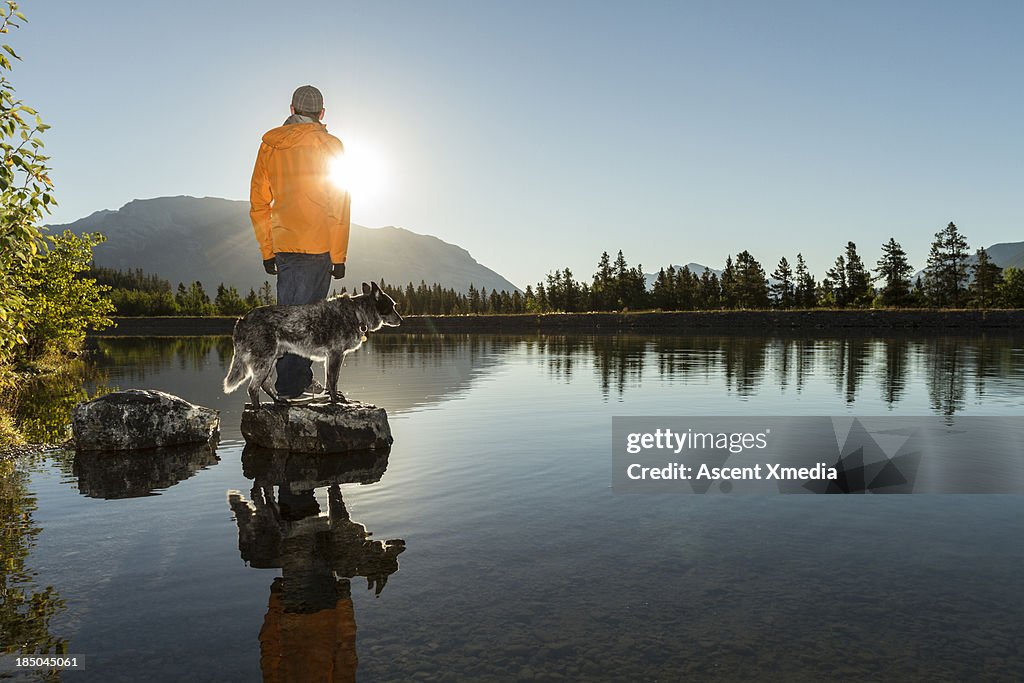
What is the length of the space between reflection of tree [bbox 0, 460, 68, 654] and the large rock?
430 centimetres

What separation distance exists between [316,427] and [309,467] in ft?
4.28

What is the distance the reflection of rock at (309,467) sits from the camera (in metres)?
9.41

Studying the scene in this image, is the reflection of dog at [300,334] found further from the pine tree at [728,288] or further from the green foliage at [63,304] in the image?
the pine tree at [728,288]

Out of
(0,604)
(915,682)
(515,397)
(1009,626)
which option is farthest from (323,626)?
(515,397)

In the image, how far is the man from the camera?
12.0 metres

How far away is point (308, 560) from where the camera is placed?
19.7 feet

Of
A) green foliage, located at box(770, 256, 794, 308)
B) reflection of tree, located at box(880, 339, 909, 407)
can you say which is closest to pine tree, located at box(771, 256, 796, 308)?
green foliage, located at box(770, 256, 794, 308)

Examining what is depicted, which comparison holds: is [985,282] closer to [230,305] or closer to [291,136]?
[291,136]

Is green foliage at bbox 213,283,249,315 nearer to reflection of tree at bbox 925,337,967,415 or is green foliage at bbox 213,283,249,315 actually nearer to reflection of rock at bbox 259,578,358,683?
reflection of tree at bbox 925,337,967,415

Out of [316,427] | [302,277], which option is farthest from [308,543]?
[302,277]

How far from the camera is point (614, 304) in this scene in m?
148

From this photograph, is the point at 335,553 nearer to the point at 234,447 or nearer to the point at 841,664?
the point at 841,664

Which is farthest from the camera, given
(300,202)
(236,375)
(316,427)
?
(300,202)
